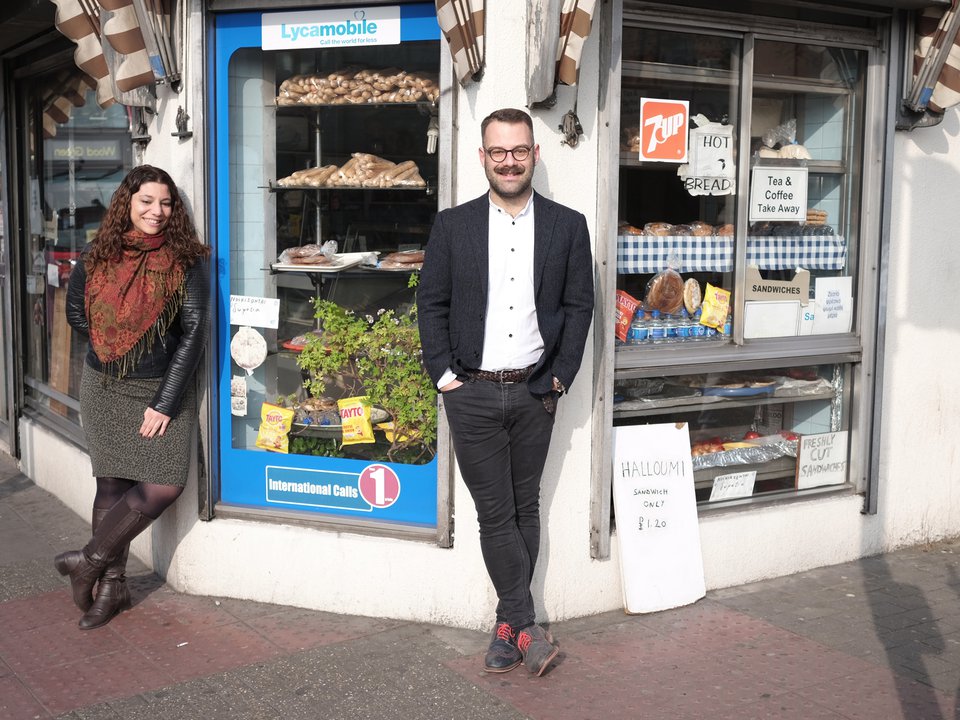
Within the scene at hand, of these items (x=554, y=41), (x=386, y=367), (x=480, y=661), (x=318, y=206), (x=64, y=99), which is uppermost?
(x=64, y=99)

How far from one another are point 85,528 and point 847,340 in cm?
429

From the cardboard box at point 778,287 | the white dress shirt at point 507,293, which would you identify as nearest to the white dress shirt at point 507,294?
the white dress shirt at point 507,293

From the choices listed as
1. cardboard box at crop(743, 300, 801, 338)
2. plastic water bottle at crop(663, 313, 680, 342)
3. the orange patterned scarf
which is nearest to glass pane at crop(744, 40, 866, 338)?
cardboard box at crop(743, 300, 801, 338)

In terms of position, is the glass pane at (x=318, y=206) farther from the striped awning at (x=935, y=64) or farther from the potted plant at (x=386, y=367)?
the striped awning at (x=935, y=64)

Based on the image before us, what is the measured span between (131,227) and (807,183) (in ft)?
10.8

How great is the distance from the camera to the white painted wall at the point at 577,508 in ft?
15.4

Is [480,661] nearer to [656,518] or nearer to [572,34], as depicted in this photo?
[656,518]

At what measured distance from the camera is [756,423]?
18.9 ft

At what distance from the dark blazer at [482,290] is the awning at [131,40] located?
1.65 m

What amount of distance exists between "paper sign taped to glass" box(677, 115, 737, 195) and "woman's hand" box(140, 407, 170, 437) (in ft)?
8.54

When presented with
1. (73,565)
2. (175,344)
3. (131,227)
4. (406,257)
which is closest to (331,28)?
(406,257)

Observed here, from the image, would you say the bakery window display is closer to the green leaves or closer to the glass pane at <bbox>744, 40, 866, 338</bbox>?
the glass pane at <bbox>744, 40, 866, 338</bbox>

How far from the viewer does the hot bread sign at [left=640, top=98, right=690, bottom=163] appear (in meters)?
5.07

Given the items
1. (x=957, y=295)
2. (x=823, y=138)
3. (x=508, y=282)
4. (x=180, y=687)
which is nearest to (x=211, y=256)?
(x=508, y=282)
